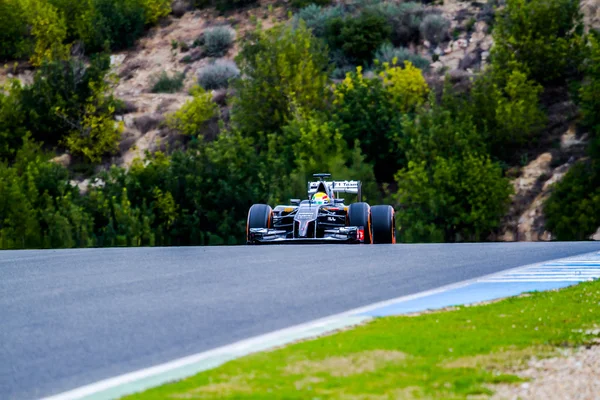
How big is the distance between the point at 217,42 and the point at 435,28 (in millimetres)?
14318

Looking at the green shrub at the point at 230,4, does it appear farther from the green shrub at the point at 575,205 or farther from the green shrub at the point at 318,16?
the green shrub at the point at 575,205

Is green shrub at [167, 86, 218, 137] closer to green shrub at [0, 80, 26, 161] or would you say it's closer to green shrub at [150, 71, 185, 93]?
green shrub at [150, 71, 185, 93]

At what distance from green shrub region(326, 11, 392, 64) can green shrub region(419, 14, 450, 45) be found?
208cm

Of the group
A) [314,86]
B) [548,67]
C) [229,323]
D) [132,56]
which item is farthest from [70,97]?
[229,323]

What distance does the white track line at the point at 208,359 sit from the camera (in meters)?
8.21

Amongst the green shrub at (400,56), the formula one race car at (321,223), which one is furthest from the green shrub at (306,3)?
the formula one race car at (321,223)

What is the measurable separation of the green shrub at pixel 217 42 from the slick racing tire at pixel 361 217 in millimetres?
49791

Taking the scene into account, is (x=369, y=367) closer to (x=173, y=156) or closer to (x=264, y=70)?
(x=173, y=156)

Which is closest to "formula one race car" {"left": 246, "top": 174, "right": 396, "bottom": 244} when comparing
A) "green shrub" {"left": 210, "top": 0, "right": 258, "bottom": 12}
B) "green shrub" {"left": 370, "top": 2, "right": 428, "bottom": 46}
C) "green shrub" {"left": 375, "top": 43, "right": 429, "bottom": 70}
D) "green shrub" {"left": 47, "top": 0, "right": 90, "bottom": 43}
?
"green shrub" {"left": 375, "top": 43, "right": 429, "bottom": 70}

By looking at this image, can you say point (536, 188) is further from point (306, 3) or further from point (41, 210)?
point (306, 3)

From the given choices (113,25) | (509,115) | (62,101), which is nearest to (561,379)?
(509,115)

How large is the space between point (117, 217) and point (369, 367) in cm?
4686

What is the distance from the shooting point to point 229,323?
11188mm

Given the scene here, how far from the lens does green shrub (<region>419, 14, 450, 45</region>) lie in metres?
68.8
